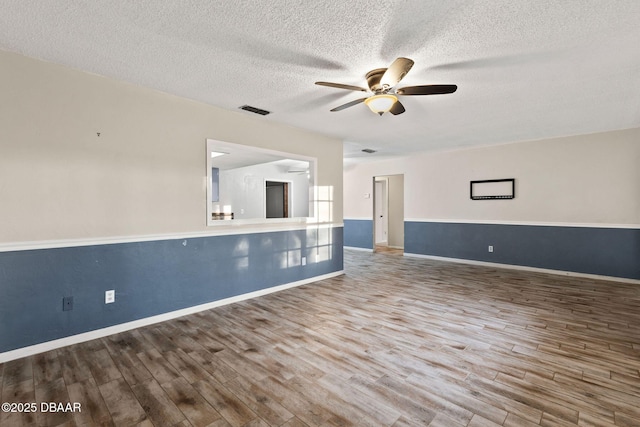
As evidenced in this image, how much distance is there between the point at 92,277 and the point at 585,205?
7.29m

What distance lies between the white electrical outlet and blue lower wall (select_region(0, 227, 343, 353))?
0.10 feet

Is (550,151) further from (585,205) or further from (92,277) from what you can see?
(92,277)

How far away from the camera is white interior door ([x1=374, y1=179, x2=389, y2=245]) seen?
9266 millimetres

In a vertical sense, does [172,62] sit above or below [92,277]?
above

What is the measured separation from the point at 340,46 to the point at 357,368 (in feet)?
8.32

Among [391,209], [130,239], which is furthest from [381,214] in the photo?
[130,239]

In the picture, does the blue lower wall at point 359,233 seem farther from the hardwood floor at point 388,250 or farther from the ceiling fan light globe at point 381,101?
the ceiling fan light globe at point 381,101

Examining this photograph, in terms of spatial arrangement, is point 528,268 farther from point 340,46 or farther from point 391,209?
point 340,46

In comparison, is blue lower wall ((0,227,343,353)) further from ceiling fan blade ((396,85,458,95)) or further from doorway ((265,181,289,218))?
doorway ((265,181,289,218))

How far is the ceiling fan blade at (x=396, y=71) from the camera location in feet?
7.41

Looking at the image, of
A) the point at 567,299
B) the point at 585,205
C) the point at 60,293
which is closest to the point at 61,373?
the point at 60,293

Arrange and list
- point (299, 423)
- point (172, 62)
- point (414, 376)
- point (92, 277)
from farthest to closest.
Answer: point (92, 277) < point (172, 62) < point (414, 376) < point (299, 423)

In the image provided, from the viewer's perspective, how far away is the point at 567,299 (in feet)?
13.3

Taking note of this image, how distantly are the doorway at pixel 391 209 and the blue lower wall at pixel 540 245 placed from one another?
5.67ft
